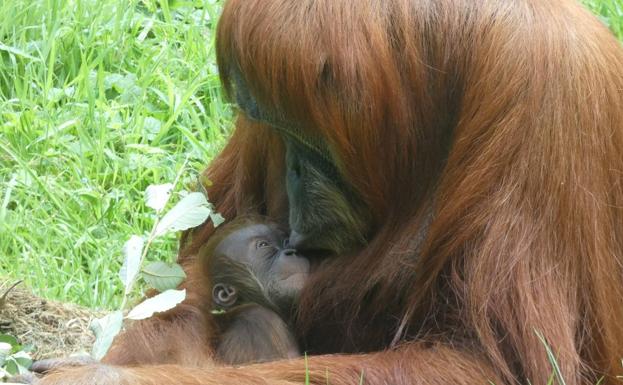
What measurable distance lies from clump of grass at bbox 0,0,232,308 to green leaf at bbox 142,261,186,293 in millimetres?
773

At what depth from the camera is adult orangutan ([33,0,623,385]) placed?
298cm

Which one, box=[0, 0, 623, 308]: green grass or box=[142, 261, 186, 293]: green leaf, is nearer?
box=[142, 261, 186, 293]: green leaf

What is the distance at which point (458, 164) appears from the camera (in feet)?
10.1

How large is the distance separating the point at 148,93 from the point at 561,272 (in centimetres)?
277

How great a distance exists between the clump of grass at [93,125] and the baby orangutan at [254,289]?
32.9 inches

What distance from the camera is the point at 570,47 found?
3.07m

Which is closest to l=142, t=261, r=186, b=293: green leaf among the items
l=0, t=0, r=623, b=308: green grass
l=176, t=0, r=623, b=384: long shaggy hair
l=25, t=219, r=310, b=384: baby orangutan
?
l=25, t=219, r=310, b=384: baby orangutan

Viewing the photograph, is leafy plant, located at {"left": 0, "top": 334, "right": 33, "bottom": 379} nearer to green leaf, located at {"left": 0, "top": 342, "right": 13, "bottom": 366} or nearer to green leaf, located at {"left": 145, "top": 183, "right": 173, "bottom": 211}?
green leaf, located at {"left": 0, "top": 342, "right": 13, "bottom": 366}

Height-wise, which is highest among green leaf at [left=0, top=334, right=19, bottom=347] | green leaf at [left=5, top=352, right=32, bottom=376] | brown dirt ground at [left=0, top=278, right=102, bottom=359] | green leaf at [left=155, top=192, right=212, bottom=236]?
Answer: green leaf at [left=155, top=192, right=212, bottom=236]

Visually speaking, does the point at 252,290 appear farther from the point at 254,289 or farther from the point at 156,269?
the point at 156,269

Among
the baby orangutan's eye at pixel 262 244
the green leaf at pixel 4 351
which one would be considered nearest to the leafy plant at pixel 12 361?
the green leaf at pixel 4 351

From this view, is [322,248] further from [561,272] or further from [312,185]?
[561,272]

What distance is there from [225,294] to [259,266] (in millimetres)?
156

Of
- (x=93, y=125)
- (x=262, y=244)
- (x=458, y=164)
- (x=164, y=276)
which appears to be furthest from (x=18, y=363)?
(x=93, y=125)
